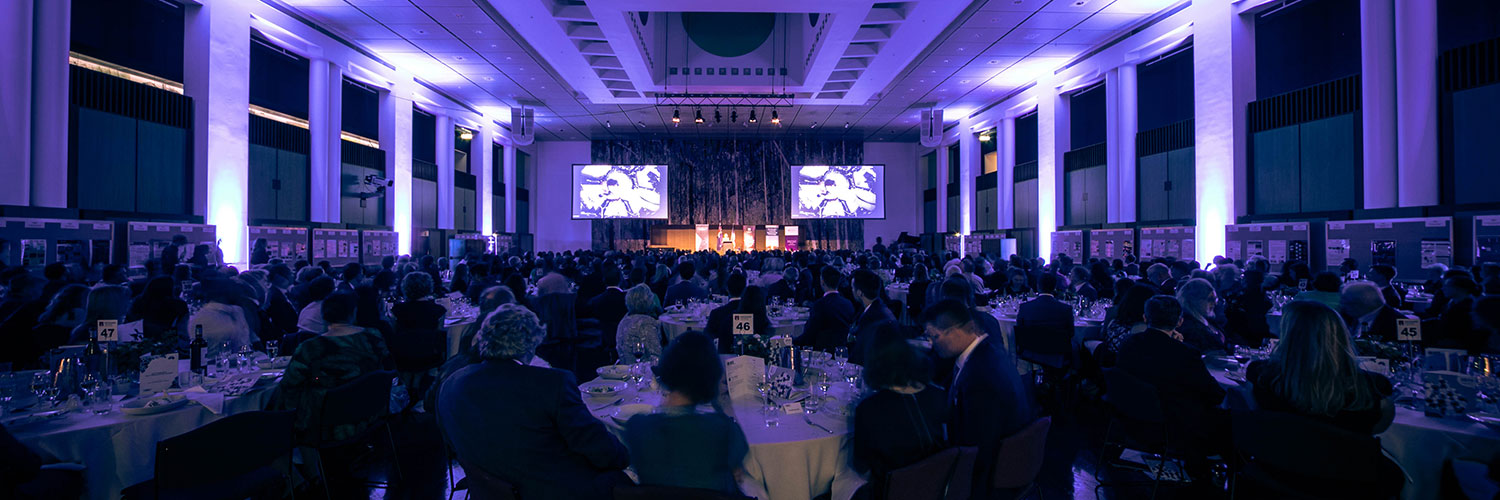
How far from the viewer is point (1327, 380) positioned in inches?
97.0

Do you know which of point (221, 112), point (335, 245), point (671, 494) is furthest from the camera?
point (335, 245)

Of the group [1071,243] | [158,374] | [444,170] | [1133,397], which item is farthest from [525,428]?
[444,170]

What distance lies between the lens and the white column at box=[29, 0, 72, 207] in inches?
297

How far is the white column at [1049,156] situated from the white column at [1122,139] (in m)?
1.63

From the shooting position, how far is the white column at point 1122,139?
12.5 metres

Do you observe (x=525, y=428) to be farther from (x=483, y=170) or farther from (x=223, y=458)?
(x=483, y=170)

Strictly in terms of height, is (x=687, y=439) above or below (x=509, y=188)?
below

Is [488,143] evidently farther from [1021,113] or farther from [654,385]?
[654,385]

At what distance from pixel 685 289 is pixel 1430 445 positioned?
19.1ft

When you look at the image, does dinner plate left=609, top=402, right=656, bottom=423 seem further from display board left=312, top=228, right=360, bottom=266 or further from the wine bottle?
display board left=312, top=228, right=360, bottom=266

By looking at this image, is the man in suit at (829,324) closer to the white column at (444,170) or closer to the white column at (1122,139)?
the white column at (1122,139)

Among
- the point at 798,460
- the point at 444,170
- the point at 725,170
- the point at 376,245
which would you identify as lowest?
the point at 798,460

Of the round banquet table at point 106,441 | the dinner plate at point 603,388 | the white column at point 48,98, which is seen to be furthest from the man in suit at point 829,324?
the white column at point 48,98

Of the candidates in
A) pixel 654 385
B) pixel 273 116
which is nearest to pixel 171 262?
pixel 273 116
